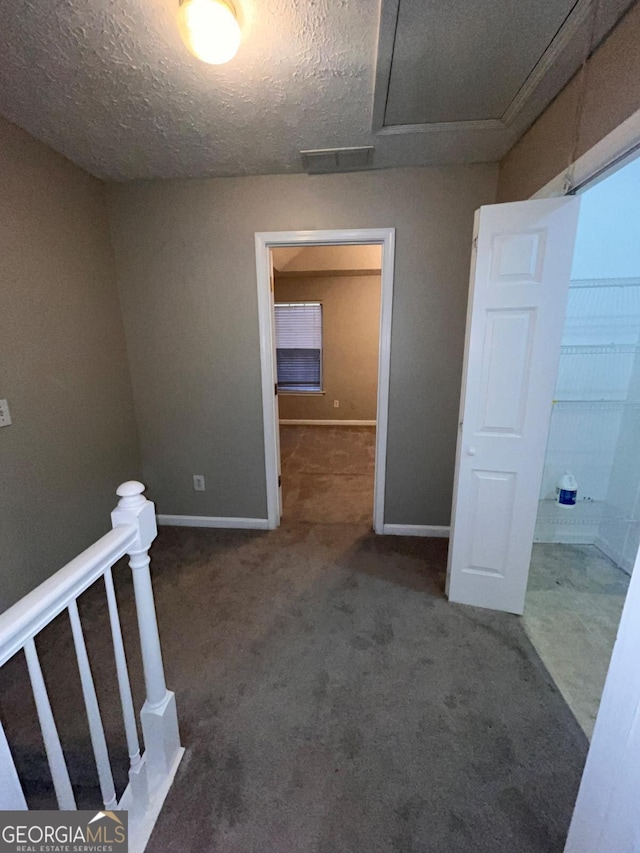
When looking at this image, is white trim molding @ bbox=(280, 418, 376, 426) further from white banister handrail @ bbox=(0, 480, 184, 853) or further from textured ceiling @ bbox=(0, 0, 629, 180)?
white banister handrail @ bbox=(0, 480, 184, 853)

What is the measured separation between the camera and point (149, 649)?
1.10 meters

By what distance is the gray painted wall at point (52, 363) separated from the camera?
165 cm

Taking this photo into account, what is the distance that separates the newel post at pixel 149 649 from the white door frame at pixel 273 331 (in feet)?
4.89

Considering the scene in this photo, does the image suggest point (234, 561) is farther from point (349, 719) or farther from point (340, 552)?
point (349, 719)

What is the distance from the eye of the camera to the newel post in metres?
1.00

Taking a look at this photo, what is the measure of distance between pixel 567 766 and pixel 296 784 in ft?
3.07

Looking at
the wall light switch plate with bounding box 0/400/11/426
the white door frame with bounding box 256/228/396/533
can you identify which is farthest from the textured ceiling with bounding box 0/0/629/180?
the wall light switch plate with bounding box 0/400/11/426

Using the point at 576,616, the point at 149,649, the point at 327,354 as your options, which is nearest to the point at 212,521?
the point at 149,649

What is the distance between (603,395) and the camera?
2.30 meters

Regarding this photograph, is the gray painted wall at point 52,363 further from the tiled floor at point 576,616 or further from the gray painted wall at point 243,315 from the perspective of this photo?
the tiled floor at point 576,616

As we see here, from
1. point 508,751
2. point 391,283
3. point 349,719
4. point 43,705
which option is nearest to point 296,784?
point 349,719

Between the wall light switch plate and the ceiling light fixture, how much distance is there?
5.26 feet

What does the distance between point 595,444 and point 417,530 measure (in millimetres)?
1340

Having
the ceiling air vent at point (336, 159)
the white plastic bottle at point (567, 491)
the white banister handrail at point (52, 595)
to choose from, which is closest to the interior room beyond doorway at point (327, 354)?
the white plastic bottle at point (567, 491)
